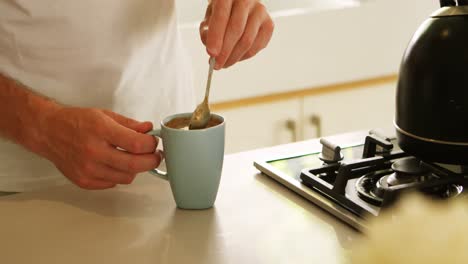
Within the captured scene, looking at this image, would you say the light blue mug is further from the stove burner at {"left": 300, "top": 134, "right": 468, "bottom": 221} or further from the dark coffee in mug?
the stove burner at {"left": 300, "top": 134, "right": 468, "bottom": 221}

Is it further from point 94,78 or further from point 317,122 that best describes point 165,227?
point 317,122

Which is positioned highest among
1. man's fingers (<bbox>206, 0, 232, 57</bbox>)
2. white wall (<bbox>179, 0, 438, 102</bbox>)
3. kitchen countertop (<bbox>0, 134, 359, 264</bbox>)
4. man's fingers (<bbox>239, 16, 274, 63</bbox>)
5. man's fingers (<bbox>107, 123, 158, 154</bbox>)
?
man's fingers (<bbox>206, 0, 232, 57</bbox>)

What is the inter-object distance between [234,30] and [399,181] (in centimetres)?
29

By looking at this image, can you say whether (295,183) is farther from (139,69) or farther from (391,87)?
(391,87)

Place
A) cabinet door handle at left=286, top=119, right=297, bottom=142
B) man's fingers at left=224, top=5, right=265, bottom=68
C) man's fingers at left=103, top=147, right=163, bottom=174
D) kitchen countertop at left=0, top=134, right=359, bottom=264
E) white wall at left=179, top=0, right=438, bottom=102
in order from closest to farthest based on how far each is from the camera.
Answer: kitchen countertop at left=0, top=134, right=359, bottom=264, man's fingers at left=103, top=147, right=163, bottom=174, man's fingers at left=224, top=5, right=265, bottom=68, white wall at left=179, top=0, right=438, bottom=102, cabinet door handle at left=286, top=119, right=297, bottom=142

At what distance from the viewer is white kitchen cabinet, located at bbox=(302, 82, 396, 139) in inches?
84.3

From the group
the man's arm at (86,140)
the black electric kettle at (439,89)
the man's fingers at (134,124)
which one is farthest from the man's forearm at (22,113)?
the black electric kettle at (439,89)

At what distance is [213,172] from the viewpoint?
858 millimetres

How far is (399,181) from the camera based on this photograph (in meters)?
0.83

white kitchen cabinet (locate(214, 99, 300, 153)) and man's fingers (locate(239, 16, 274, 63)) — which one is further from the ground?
man's fingers (locate(239, 16, 274, 63))

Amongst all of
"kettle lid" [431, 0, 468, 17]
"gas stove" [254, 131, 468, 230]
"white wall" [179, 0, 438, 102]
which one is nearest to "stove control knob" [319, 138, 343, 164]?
"gas stove" [254, 131, 468, 230]

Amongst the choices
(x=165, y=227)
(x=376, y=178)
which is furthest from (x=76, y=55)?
(x=376, y=178)

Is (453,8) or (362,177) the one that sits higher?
(453,8)

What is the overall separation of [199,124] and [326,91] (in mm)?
1321
